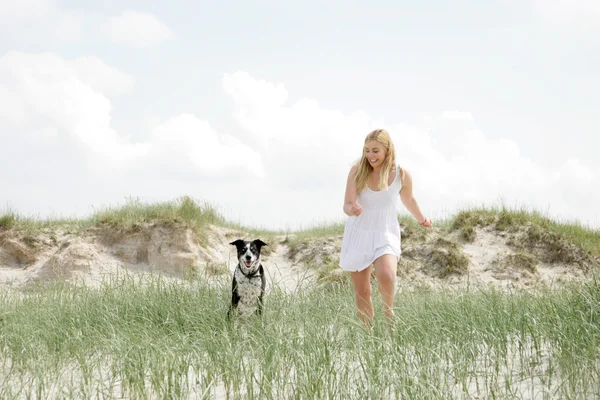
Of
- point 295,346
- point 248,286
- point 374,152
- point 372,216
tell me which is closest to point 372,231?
point 372,216

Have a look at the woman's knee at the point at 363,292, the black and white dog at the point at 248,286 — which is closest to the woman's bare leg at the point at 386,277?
the woman's knee at the point at 363,292

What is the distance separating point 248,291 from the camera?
22.0ft

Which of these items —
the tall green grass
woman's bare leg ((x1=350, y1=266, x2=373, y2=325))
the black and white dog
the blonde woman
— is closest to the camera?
the tall green grass

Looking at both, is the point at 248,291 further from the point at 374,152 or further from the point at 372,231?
the point at 374,152

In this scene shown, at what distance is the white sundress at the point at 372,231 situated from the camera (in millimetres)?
5848

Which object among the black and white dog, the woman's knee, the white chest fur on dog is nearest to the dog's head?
the black and white dog

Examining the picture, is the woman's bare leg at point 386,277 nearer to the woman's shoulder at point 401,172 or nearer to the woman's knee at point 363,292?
the woman's knee at point 363,292

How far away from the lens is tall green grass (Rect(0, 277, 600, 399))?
433 cm

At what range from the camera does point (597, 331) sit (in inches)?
199

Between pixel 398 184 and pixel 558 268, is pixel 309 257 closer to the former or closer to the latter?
pixel 558 268

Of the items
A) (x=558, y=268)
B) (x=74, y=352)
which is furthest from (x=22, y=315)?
(x=558, y=268)

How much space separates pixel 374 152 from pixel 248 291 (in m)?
2.26

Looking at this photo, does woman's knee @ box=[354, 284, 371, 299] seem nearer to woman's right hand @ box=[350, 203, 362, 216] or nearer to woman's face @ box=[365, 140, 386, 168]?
woman's right hand @ box=[350, 203, 362, 216]

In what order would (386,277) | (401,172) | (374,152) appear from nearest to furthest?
(386,277), (374,152), (401,172)
